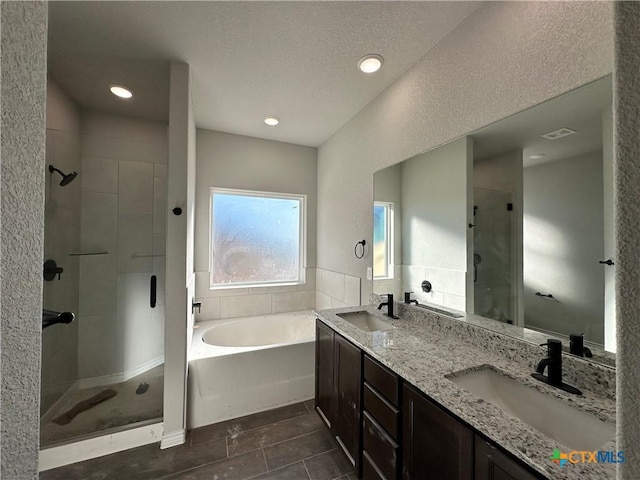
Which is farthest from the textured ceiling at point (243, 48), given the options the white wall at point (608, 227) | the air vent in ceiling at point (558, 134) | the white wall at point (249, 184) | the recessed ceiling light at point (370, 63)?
the white wall at point (608, 227)

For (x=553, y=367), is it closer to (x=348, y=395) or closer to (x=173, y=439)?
(x=348, y=395)

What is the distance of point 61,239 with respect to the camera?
6.84ft

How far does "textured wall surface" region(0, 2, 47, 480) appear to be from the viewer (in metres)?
0.45

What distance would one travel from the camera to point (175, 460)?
164cm

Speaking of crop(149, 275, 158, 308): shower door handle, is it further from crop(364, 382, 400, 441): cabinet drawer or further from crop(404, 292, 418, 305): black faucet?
crop(404, 292, 418, 305): black faucet

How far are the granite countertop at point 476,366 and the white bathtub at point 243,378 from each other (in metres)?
0.77

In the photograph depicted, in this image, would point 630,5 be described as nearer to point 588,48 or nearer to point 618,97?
point 618,97

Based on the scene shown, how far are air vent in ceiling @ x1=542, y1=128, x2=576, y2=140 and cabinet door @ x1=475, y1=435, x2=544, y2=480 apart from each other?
127 cm

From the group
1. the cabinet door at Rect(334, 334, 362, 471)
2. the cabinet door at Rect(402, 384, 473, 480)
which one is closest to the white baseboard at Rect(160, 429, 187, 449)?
the cabinet door at Rect(334, 334, 362, 471)

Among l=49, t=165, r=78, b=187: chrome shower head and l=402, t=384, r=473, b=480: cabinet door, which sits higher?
l=49, t=165, r=78, b=187: chrome shower head

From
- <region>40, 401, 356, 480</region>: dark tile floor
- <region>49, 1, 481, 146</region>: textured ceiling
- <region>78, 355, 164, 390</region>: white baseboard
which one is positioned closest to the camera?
<region>49, 1, 481, 146</region>: textured ceiling

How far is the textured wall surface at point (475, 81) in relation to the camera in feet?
3.29

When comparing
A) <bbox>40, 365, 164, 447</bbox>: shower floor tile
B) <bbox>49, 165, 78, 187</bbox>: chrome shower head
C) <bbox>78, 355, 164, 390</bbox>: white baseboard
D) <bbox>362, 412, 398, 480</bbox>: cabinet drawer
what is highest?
<bbox>49, 165, 78, 187</bbox>: chrome shower head

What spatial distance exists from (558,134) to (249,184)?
110 inches
